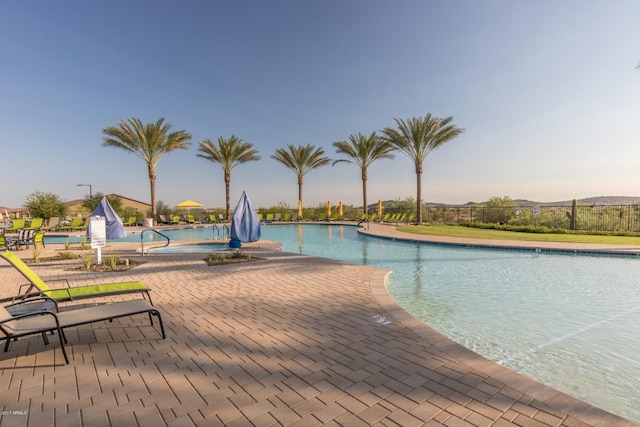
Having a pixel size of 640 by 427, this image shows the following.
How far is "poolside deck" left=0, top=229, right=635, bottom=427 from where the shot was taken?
2.10m

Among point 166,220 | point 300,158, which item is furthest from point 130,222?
point 300,158

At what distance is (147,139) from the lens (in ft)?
79.0

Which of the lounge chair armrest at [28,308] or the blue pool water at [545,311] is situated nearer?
the blue pool water at [545,311]

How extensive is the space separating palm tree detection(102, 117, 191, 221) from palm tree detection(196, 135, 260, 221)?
3.00 metres

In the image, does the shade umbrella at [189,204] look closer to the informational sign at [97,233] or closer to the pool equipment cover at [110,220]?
the pool equipment cover at [110,220]

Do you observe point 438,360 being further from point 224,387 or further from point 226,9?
point 226,9

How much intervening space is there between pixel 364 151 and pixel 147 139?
18.7 meters

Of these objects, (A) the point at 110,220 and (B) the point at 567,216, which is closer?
(A) the point at 110,220

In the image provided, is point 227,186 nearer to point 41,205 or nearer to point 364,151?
point 364,151

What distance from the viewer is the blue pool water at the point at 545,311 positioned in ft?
10.5

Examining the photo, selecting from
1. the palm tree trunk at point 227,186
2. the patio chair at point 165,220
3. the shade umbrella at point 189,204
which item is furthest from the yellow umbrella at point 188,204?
the palm tree trunk at point 227,186

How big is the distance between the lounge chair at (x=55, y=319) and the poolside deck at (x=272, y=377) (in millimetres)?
350

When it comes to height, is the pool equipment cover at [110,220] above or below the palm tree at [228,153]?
below

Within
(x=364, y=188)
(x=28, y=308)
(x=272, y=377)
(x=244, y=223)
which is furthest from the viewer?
(x=364, y=188)
